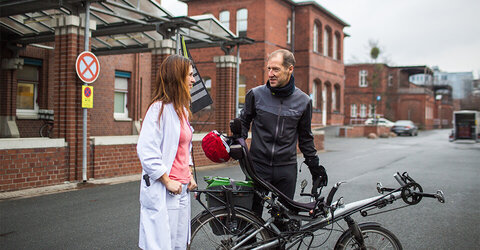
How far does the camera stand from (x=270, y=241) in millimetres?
3449

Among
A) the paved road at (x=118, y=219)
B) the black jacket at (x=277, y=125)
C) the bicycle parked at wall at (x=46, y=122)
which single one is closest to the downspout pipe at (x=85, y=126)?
the paved road at (x=118, y=219)

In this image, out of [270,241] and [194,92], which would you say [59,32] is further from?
[270,241]

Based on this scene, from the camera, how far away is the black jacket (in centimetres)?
360

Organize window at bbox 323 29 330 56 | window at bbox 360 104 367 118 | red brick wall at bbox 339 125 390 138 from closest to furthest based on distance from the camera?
1. red brick wall at bbox 339 125 390 138
2. window at bbox 323 29 330 56
3. window at bbox 360 104 367 118

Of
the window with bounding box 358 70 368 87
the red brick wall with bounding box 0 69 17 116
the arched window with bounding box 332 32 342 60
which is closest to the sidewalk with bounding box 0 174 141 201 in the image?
the red brick wall with bounding box 0 69 17 116

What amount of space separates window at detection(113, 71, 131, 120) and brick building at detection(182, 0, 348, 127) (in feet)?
25.8

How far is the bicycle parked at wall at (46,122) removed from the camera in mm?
15891

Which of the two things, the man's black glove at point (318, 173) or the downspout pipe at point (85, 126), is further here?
the downspout pipe at point (85, 126)

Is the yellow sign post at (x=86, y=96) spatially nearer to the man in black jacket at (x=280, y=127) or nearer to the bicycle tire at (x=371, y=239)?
the man in black jacket at (x=280, y=127)

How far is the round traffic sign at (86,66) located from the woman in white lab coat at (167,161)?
686 centimetres

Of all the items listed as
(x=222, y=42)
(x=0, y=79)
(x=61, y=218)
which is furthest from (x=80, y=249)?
(x=0, y=79)

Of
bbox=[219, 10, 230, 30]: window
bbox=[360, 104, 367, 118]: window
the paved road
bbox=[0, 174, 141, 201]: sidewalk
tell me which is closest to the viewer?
the paved road

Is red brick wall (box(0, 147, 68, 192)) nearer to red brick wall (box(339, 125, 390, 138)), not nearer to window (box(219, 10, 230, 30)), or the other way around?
window (box(219, 10, 230, 30))

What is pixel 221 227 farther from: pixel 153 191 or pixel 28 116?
pixel 28 116
